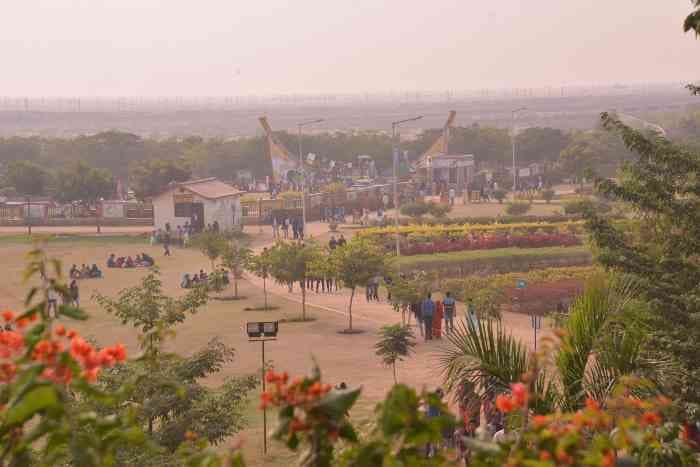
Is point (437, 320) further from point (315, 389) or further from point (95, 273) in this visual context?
point (315, 389)

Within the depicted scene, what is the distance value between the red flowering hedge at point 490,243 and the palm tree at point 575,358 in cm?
2990

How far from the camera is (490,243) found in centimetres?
3847

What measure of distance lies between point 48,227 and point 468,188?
2430 centimetres

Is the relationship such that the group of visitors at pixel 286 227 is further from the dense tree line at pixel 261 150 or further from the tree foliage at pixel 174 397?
the tree foliage at pixel 174 397

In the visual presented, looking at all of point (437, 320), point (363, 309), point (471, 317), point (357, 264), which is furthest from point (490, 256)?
point (471, 317)

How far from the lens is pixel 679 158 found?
10.8m

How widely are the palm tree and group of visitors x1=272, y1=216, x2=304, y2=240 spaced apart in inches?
1404

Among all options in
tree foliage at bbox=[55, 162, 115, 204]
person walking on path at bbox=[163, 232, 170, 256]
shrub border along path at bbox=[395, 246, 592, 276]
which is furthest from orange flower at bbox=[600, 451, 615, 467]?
tree foliage at bbox=[55, 162, 115, 204]

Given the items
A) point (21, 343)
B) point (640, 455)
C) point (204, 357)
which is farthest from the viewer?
point (204, 357)

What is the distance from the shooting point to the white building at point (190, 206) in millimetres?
47531

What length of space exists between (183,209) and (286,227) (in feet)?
14.3

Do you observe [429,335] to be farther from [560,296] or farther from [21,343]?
[21,343]

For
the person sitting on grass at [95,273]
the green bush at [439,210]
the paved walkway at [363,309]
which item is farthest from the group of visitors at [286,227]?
the paved walkway at [363,309]

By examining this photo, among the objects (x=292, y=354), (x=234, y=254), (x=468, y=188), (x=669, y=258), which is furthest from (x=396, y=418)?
(x=468, y=188)
